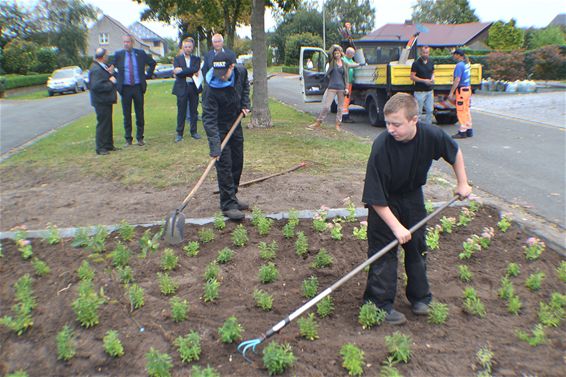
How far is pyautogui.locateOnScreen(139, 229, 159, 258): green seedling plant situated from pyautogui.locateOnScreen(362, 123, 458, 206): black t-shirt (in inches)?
86.8

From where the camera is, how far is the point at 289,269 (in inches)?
176

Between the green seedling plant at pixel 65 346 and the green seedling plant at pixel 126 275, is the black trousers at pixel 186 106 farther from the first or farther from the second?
the green seedling plant at pixel 65 346

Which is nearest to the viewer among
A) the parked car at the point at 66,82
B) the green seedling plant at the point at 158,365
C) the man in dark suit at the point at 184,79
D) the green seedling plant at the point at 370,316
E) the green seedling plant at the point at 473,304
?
the green seedling plant at the point at 158,365

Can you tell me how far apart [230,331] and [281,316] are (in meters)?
0.50

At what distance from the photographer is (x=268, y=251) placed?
4.66 meters

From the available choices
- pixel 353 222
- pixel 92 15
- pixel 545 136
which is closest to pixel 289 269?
pixel 353 222

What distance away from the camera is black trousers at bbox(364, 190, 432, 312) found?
3.61 m

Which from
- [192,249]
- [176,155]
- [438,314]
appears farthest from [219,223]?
[176,155]

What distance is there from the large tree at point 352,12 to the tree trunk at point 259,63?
251ft

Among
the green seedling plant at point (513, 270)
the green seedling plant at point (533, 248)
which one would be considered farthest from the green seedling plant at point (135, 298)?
the green seedling plant at point (533, 248)

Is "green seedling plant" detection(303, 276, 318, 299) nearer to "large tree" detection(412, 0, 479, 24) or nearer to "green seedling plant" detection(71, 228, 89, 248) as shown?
"green seedling plant" detection(71, 228, 89, 248)

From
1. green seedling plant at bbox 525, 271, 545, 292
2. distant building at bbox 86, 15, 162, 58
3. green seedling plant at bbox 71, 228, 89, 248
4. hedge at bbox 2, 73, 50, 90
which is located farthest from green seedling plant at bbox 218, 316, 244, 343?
distant building at bbox 86, 15, 162, 58

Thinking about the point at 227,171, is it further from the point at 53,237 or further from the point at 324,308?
the point at 324,308

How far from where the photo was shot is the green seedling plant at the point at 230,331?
3.32 meters
